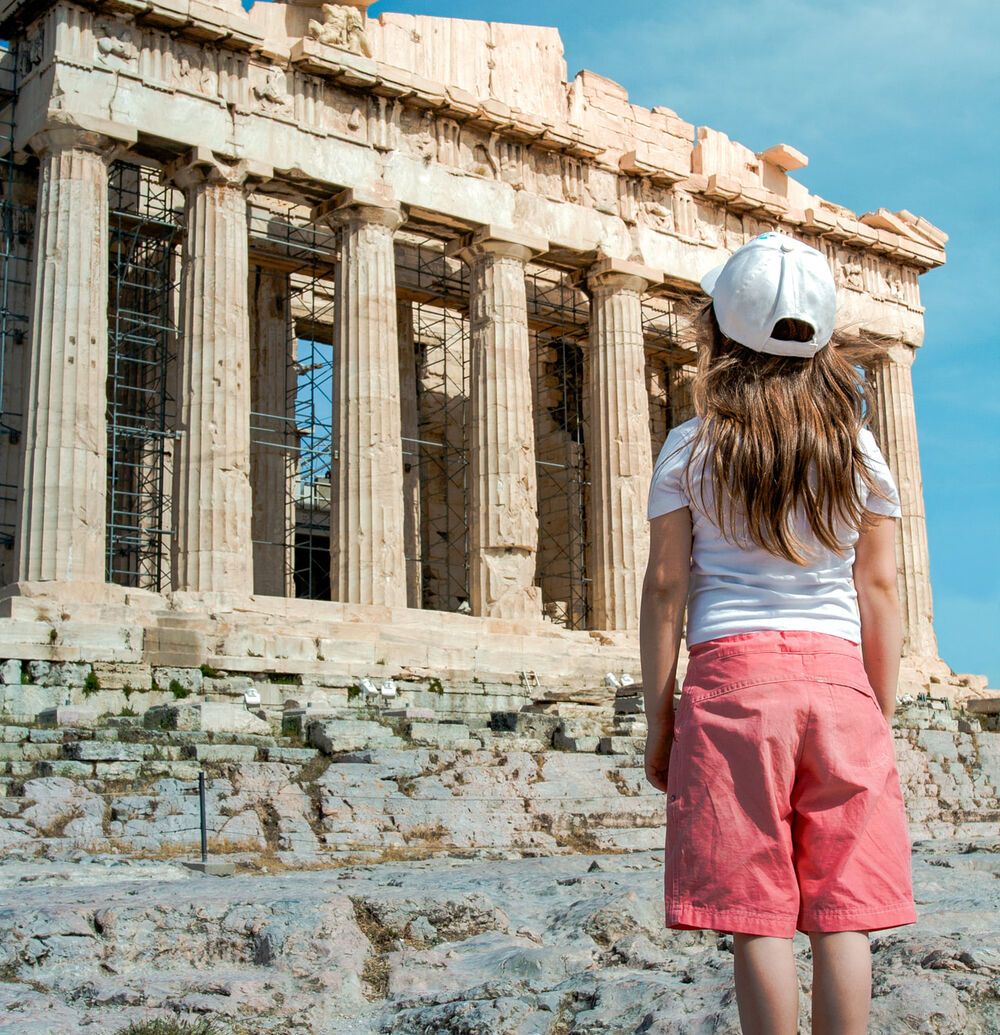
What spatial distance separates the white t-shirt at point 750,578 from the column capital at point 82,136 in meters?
A: 19.2

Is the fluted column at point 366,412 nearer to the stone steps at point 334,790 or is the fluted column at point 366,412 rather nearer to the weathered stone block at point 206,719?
the stone steps at point 334,790

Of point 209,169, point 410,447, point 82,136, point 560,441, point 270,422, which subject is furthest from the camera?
point 560,441

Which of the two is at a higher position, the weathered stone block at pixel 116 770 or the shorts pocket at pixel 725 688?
→ the weathered stone block at pixel 116 770

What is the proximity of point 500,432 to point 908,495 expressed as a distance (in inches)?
413

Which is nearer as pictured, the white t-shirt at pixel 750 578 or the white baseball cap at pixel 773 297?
the white t-shirt at pixel 750 578

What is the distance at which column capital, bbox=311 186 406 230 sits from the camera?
23453 millimetres

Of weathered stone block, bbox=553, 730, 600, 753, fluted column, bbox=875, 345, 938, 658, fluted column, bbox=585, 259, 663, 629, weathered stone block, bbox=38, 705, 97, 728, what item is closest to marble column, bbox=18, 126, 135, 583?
weathered stone block, bbox=38, 705, 97, 728

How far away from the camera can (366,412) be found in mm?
22922

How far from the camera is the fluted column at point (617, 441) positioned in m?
25.7

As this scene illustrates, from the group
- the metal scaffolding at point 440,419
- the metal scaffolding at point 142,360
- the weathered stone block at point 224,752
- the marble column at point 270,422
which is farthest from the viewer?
the metal scaffolding at point 440,419

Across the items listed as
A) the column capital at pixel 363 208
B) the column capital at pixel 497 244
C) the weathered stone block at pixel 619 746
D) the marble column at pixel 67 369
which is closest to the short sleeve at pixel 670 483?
the weathered stone block at pixel 619 746

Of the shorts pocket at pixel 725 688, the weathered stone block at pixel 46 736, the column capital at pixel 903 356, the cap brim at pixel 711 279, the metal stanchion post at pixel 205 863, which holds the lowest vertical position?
the metal stanchion post at pixel 205 863

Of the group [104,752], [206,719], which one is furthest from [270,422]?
[104,752]

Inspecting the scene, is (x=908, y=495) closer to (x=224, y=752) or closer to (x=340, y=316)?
(x=340, y=316)
